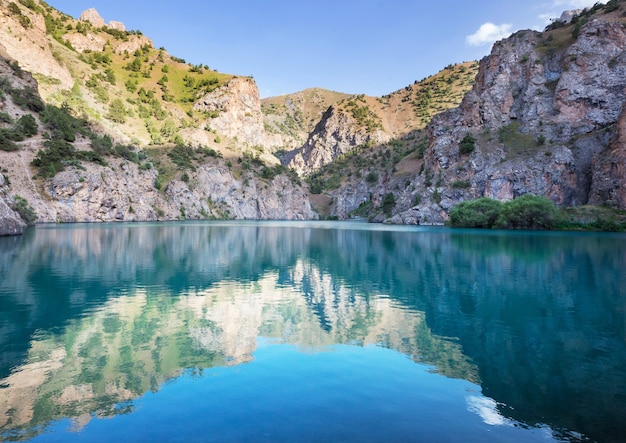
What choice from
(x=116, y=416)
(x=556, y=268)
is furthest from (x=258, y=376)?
(x=556, y=268)

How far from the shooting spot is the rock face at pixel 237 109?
14925 centimetres

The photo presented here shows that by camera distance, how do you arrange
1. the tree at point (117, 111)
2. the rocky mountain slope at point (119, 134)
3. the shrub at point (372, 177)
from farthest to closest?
the shrub at point (372, 177) < the tree at point (117, 111) < the rocky mountain slope at point (119, 134)

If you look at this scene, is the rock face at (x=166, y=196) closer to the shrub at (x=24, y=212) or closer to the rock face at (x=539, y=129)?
the shrub at (x=24, y=212)

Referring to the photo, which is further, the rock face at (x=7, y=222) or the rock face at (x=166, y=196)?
the rock face at (x=166, y=196)

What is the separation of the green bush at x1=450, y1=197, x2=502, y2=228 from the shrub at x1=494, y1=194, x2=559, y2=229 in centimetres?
224

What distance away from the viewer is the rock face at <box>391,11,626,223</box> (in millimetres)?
88250

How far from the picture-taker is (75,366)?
9344mm

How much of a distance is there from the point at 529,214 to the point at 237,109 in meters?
116

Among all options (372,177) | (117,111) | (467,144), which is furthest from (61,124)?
(372,177)

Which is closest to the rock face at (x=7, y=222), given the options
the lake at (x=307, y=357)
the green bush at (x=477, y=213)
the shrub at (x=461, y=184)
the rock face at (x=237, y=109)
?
the lake at (x=307, y=357)

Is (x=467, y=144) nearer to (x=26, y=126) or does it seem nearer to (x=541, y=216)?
(x=541, y=216)

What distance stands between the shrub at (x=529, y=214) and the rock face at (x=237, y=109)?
106 metres

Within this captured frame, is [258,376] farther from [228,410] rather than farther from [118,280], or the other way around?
[118,280]

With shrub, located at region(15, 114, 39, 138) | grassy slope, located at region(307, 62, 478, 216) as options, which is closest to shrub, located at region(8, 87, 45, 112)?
shrub, located at region(15, 114, 39, 138)
